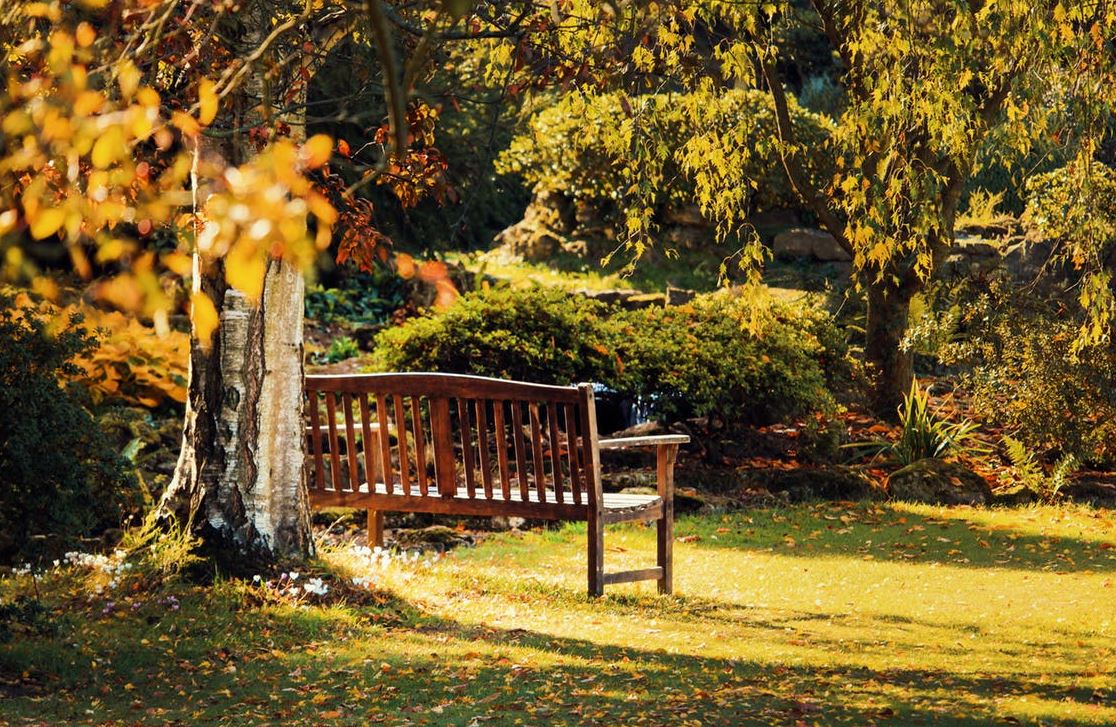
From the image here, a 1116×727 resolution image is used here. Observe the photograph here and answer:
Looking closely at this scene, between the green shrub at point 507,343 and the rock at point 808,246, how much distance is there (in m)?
6.13

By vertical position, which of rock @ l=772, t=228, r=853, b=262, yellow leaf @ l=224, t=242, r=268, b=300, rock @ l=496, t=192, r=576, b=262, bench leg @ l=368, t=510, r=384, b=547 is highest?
rock @ l=496, t=192, r=576, b=262

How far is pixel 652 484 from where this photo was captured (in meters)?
11.3

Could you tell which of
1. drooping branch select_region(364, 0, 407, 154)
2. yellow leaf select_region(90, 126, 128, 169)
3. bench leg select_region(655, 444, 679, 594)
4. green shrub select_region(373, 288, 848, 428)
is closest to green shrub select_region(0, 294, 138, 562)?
bench leg select_region(655, 444, 679, 594)

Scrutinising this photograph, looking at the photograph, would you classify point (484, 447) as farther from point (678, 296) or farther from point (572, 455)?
point (678, 296)

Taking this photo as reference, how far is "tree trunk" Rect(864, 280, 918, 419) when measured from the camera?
13.6 meters

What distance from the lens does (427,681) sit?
5809mm

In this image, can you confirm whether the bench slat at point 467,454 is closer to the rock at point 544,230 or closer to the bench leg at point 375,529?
the bench leg at point 375,529

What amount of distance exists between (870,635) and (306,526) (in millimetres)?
3077

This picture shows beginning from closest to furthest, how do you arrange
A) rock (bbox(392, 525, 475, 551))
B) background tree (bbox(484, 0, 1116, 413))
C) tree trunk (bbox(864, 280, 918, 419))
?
background tree (bbox(484, 0, 1116, 413)) < rock (bbox(392, 525, 475, 551)) < tree trunk (bbox(864, 280, 918, 419))

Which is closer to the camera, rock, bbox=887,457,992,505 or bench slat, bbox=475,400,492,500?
bench slat, bbox=475,400,492,500

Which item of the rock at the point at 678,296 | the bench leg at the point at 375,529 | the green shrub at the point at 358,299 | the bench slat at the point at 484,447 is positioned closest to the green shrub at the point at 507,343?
the bench leg at the point at 375,529

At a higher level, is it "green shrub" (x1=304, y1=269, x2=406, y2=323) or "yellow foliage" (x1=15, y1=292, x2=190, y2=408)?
"green shrub" (x1=304, y1=269, x2=406, y2=323)

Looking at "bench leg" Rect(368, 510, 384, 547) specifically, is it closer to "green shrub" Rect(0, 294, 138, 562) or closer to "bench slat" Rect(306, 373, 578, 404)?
"bench slat" Rect(306, 373, 578, 404)

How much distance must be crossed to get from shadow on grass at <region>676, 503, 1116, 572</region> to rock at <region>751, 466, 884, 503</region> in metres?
0.39
